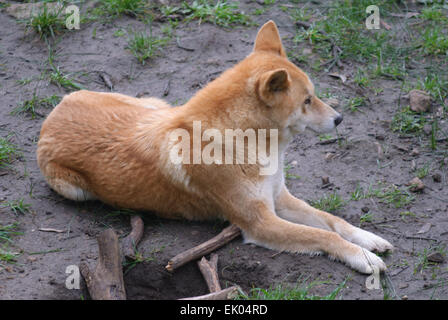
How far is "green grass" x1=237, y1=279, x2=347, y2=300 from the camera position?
4.35 meters

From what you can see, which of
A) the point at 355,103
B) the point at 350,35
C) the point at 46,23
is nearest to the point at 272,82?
the point at 355,103

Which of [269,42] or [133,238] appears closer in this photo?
[133,238]

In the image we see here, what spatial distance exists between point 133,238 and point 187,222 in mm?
586

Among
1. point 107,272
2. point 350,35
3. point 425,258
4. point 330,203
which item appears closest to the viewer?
point 107,272

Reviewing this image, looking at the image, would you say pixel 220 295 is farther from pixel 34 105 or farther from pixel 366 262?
pixel 34 105

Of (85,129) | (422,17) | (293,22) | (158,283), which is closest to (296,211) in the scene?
(158,283)

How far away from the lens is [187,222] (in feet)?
17.6

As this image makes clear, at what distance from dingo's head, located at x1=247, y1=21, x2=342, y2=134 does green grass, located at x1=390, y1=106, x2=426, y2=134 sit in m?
1.75

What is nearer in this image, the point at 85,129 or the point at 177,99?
the point at 85,129

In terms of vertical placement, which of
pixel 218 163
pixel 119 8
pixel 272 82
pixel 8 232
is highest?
pixel 119 8

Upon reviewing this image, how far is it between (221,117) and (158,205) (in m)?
1.08

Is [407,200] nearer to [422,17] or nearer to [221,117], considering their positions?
[221,117]

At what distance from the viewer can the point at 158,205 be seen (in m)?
5.30

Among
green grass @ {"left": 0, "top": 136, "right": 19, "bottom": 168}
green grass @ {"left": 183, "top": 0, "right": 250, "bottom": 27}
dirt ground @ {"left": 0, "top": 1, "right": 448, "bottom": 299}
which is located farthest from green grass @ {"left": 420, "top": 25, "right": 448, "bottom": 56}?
green grass @ {"left": 0, "top": 136, "right": 19, "bottom": 168}
